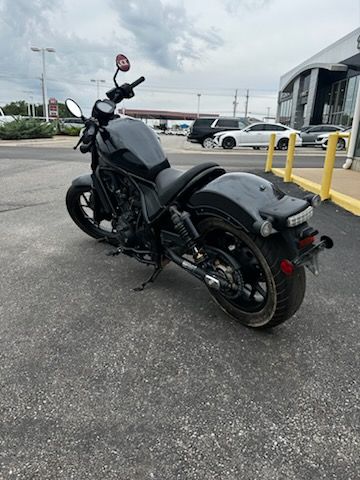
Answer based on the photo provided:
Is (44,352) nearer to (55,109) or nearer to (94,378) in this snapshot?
(94,378)

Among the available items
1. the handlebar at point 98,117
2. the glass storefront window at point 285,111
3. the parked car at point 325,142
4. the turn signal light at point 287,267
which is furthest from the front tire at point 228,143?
the glass storefront window at point 285,111

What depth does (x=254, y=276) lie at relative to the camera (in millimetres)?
2525

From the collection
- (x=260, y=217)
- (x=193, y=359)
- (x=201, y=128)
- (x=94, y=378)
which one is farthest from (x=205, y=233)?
(x=201, y=128)

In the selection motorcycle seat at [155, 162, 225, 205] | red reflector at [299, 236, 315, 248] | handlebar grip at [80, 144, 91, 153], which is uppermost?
handlebar grip at [80, 144, 91, 153]

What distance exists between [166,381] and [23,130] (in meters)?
24.1

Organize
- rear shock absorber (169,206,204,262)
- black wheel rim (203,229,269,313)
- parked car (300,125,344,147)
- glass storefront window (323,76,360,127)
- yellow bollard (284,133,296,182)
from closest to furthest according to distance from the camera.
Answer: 1. black wheel rim (203,229,269,313)
2. rear shock absorber (169,206,204,262)
3. yellow bollard (284,133,296,182)
4. parked car (300,125,344,147)
5. glass storefront window (323,76,360,127)

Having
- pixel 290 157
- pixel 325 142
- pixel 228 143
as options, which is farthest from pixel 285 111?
pixel 290 157

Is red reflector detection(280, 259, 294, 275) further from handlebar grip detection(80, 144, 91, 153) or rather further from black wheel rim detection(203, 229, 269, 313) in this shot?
handlebar grip detection(80, 144, 91, 153)

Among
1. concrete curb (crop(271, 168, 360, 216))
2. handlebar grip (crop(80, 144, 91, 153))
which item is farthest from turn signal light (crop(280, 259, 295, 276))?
concrete curb (crop(271, 168, 360, 216))

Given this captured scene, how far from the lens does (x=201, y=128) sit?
2239cm

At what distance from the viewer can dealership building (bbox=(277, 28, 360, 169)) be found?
99.2 feet

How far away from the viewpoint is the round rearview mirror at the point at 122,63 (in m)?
3.34

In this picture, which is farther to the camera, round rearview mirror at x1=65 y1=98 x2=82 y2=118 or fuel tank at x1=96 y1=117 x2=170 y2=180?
round rearview mirror at x1=65 y1=98 x2=82 y2=118

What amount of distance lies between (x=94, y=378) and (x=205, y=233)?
4.02 feet
